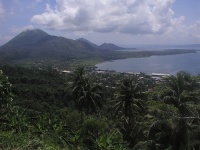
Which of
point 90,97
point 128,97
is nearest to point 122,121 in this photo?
point 128,97

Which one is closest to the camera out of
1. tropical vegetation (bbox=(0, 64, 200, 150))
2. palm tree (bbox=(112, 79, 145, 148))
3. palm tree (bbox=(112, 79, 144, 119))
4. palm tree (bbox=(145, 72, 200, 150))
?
tropical vegetation (bbox=(0, 64, 200, 150))

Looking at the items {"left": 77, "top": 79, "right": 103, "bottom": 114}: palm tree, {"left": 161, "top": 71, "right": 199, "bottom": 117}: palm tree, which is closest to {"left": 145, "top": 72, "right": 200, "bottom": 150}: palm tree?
{"left": 161, "top": 71, "right": 199, "bottom": 117}: palm tree

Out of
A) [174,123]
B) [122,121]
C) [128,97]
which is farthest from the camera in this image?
[122,121]

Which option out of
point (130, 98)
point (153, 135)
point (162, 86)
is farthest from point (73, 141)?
point (130, 98)

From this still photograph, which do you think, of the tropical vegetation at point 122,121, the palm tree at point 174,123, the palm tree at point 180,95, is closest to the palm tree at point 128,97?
the tropical vegetation at point 122,121

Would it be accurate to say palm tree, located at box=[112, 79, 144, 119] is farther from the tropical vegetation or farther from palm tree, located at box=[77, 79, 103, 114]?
palm tree, located at box=[77, 79, 103, 114]

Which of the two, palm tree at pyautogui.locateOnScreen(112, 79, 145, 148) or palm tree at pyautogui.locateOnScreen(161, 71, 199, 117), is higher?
palm tree at pyautogui.locateOnScreen(161, 71, 199, 117)

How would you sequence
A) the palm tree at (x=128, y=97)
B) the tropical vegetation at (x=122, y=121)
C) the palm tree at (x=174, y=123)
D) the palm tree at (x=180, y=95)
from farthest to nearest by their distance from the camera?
1. the palm tree at (x=128, y=97)
2. the palm tree at (x=180, y=95)
3. the palm tree at (x=174, y=123)
4. the tropical vegetation at (x=122, y=121)

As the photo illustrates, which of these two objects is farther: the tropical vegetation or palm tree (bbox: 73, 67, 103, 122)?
palm tree (bbox: 73, 67, 103, 122)

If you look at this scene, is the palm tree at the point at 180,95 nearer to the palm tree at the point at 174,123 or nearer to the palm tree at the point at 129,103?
the palm tree at the point at 174,123

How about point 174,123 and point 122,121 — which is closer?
point 174,123

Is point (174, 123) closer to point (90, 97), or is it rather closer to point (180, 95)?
point (180, 95)

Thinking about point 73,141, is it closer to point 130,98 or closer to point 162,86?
point 162,86
